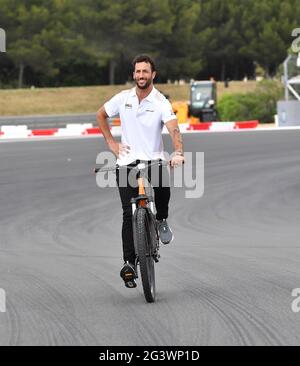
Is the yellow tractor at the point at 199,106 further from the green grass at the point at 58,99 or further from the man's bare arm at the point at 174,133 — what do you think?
the man's bare arm at the point at 174,133

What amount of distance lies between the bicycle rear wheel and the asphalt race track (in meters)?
0.15

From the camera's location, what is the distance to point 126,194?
8312 millimetres

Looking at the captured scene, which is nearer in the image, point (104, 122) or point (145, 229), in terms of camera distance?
point (145, 229)

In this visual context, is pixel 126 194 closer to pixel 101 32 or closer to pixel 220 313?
pixel 220 313

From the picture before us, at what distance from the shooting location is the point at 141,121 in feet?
26.9

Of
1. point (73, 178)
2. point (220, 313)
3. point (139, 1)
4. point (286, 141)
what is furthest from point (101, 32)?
point (220, 313)

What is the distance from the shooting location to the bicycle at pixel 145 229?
7.84 meters

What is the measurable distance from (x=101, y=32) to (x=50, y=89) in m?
7.36

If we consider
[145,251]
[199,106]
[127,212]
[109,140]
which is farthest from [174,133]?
[199,106]

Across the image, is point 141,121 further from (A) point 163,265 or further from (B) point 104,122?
(A) point 163,265

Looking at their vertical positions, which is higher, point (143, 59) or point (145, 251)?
point (143, 59)

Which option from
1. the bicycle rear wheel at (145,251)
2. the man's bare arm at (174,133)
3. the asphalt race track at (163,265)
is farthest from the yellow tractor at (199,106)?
the bicycle rear wheel at (145,251)

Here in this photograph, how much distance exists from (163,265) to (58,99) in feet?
236
